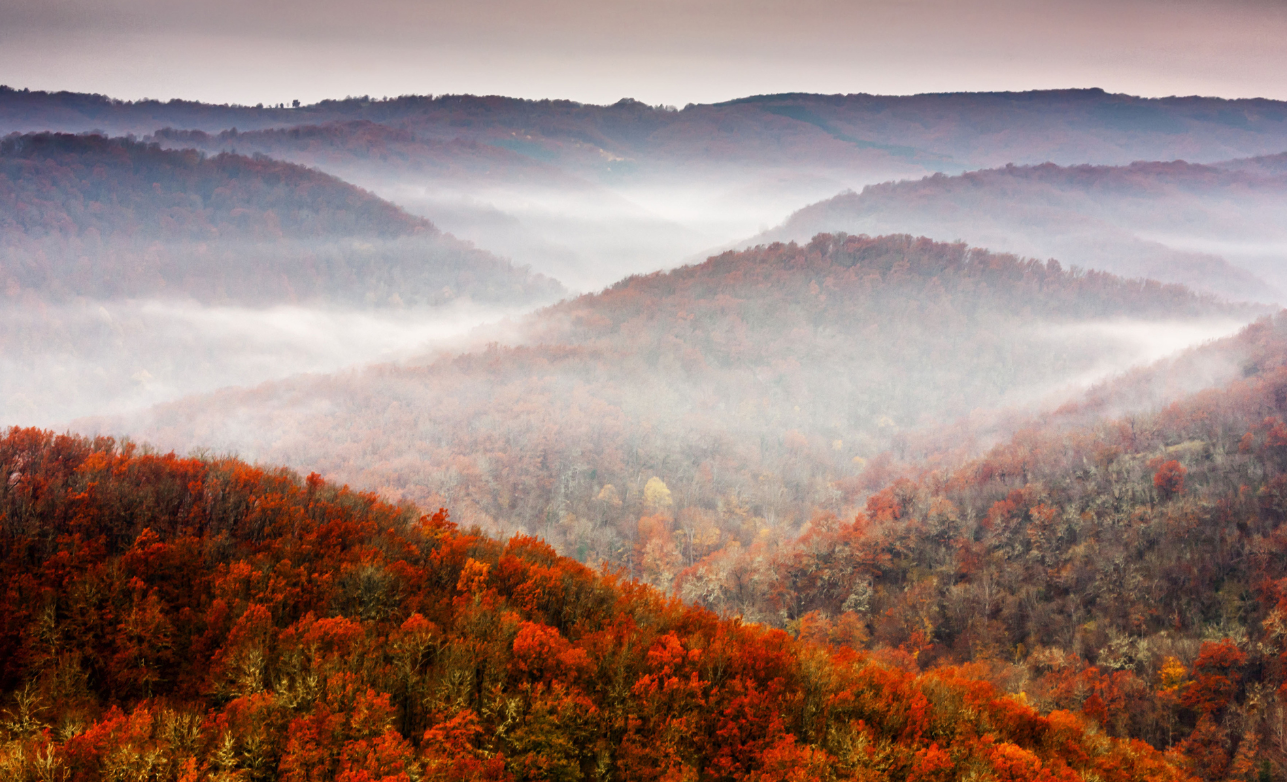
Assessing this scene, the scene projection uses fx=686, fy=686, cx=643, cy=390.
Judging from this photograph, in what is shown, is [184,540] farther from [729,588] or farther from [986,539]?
[986,539]

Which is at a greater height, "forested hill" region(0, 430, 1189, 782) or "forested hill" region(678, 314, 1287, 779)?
"forested hill" region(0, 430, 1189, 782)

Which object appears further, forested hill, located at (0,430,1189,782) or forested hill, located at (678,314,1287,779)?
forested hill, located at (678,314,1287,779)

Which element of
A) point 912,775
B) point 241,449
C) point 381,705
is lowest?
point 241,449

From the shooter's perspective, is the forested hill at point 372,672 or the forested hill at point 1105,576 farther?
the forested hill at point 1105,576

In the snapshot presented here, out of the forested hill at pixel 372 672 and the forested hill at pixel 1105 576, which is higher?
the forested hill at pixel 372 672

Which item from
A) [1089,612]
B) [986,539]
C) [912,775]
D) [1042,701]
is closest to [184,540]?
[912,775]

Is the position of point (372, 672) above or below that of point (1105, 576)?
above

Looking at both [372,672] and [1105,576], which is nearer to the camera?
[372,672]

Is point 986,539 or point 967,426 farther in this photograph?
point 967,426
